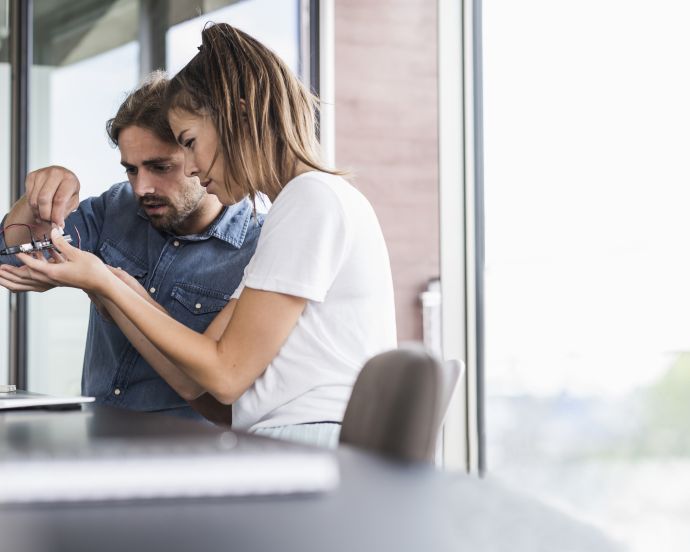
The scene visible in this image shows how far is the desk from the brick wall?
110 inches

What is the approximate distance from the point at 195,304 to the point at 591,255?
4.39 feet

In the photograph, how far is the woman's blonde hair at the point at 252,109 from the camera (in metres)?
1.53

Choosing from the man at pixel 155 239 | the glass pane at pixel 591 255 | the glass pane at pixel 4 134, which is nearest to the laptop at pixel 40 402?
the man at pixel 155 239

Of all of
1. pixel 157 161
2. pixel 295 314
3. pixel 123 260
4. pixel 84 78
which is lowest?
pixel 295 314

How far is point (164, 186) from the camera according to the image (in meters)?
2.02

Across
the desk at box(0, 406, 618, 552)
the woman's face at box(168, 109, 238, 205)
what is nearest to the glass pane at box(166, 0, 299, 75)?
the woman's face at box(168, 109, 238, 205)

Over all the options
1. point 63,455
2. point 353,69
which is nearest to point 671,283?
point 353,69

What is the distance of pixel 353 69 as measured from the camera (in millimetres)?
3354

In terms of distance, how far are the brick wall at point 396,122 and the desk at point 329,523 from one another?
279cm

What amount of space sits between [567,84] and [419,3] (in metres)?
0.77

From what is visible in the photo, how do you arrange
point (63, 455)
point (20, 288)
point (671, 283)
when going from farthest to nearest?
point (671, 283), point (20, 288), point (63, 455)

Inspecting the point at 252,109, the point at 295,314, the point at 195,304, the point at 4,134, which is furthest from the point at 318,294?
the point at 4,134

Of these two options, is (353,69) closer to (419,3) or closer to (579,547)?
(419,3)

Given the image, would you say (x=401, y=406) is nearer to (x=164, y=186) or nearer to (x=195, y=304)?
→ (x=195, y=304)
